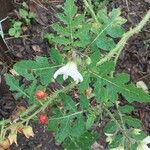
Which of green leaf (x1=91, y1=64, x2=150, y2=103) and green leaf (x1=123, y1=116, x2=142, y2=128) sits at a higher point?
green leaf (x1=91, y1=64, x2=150, y2=103)

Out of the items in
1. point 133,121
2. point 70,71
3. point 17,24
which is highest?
point 70,71

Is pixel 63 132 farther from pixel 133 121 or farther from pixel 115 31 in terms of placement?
pixel 115 31

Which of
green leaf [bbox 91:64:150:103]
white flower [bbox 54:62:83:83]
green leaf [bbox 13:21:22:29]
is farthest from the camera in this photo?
green leaf [bbox 13:21:22:29]

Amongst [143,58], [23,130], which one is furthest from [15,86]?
[143,58]

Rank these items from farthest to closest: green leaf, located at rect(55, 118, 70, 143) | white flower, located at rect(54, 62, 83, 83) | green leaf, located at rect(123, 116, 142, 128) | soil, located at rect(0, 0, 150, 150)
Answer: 1. soil, located at rect(0, 0, 150, 150)
2. green leaf, located at rect(123, 116, 142, 128)
3. green leaf, located at rect(55, 118, 70, 143)
4. white flower, located at rect(54, 62, 83, 83)

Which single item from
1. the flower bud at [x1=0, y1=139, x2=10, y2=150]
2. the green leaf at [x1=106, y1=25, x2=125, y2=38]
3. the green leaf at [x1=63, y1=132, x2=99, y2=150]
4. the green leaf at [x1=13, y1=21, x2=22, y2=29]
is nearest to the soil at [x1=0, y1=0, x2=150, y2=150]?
the green leaf at [x1=13, y1=21, x2=22, y2=29]

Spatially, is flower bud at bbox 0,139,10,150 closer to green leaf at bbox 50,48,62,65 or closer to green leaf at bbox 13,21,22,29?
green leaf at bbox 50,48,62,65

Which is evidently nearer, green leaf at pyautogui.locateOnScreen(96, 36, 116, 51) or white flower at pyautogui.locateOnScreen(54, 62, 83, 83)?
white flower at pyautogui.locateOnScreen(54, 62, 83, 83)

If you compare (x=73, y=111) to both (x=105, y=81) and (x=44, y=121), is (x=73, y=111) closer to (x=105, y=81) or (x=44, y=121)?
(x=44, y=121)

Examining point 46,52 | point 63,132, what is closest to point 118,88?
point 63,132
